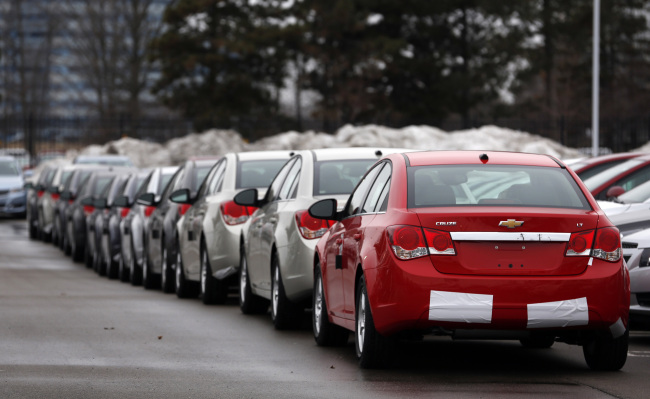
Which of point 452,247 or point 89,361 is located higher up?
point 452,247

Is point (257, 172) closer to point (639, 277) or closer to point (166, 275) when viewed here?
point (166, 275)

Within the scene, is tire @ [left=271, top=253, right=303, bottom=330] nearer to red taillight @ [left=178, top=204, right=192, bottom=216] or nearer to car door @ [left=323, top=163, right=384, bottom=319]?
car door @ [left=323, top=163, right=384, bottom=319]

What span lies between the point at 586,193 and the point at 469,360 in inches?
65.6

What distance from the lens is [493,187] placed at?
9.19 meters

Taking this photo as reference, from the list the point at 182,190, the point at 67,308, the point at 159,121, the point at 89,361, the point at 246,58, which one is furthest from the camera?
the point at 246,58

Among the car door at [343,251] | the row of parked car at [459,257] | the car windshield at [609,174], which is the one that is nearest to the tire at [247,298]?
the row of parked car at [459,257]

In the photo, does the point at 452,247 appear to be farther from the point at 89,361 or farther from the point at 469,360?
the point at 89,361

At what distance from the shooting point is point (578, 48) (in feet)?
198

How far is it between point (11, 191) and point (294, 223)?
28759 millimetres

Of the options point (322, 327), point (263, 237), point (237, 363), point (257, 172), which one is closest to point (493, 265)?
point (237, 363)

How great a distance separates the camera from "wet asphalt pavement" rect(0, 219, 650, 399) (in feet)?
27.8

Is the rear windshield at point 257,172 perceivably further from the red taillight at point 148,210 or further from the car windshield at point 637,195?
the red taillight at point 148,210

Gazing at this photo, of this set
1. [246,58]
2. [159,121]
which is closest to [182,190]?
[159,121]

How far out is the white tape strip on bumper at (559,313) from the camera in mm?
8617
